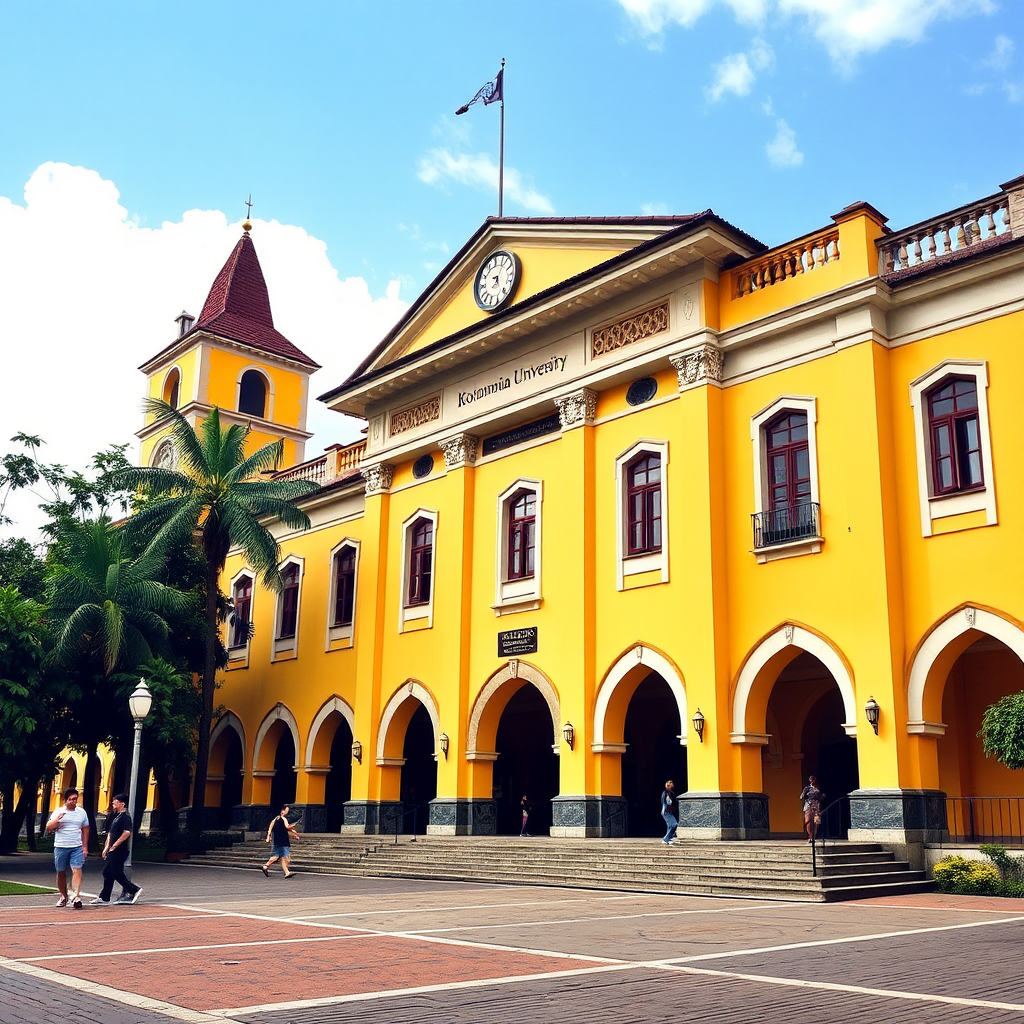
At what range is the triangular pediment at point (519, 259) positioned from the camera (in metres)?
22.7

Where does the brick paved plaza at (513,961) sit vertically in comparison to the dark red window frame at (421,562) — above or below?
below

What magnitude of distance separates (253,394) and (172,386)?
337cm

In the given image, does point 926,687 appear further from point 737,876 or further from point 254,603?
point 254,603

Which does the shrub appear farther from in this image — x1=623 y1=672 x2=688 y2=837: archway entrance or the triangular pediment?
the triangular pediment

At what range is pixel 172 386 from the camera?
4281cm

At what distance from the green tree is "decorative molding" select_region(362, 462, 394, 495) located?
1702 cm

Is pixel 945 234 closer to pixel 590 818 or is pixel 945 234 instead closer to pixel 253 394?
pixel 590 818

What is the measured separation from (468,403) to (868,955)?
728 inches

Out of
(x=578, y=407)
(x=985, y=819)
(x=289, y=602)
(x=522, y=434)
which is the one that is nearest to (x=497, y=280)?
(x=522, y=434)

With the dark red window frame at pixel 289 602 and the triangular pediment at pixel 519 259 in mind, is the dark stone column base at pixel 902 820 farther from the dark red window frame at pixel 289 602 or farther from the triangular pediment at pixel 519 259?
the dark red window frame at pixel 289 602

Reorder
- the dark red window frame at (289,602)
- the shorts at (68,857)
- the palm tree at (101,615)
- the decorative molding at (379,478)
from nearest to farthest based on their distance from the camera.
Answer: the shorts at (68,857) → the palm tree at (101,615) → the decorative molding at (379,478) → the dark red window frame at (289,602)

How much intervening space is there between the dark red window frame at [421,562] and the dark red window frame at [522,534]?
260 centimetres

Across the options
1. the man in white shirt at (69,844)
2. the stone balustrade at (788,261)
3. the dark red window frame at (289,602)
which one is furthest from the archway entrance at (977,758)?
the dark red window frame at (289,602)

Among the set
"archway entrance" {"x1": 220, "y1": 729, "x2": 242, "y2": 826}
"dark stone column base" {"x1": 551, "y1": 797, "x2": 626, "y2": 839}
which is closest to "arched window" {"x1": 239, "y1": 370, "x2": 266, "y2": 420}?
"archway entrance" {"x1": 220, "y1": 729, "x2": 242, "y2": 826}
